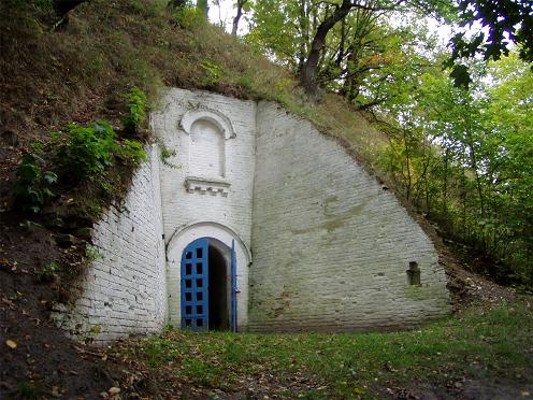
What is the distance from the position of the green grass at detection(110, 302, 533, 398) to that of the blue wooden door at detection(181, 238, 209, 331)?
3985mm

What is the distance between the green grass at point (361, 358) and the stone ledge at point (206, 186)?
5.75 metres

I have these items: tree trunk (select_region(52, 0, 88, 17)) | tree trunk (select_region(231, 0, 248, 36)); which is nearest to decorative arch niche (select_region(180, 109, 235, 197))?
tree trunk (select_region(52, 0, 88, 17))

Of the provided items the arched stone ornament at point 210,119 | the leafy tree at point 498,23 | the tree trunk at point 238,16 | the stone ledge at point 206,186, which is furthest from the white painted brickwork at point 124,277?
the tree trunk at point 238,16

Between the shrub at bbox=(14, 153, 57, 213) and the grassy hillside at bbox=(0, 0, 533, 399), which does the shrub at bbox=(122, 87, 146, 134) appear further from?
the shrub at bbox=(14, 153, 57, 213)

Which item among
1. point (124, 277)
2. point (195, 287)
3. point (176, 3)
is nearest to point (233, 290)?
point (195, 287)

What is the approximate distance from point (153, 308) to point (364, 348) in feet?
14.0

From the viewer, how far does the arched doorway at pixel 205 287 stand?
13.5m

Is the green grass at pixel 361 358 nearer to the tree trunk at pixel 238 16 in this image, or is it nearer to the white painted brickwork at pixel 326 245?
the white painted brickwork at pixel 326 245

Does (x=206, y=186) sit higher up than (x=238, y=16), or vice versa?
(x=238, y=16)

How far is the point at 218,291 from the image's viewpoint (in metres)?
15.2

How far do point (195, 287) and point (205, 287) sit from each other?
0.28 meters

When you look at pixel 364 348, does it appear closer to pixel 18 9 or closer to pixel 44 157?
pixel 44 157

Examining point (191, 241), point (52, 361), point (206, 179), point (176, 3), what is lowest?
point (52, 361)

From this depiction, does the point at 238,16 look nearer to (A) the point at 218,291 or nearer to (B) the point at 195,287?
(A) the point at 218,291
